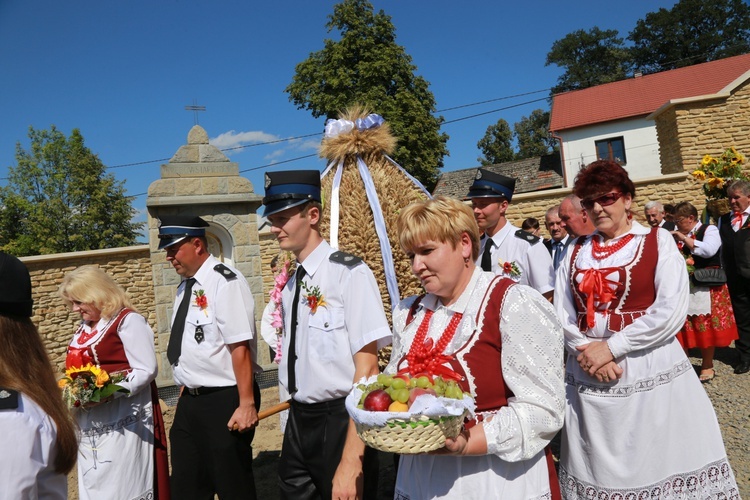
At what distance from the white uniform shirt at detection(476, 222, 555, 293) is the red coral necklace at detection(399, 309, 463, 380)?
197 centimetres

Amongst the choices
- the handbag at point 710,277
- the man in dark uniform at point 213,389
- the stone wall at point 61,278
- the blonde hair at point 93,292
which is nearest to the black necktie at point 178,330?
the man in dark uniform at point 213,389

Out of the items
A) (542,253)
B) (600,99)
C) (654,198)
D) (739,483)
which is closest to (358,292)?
(542,253)

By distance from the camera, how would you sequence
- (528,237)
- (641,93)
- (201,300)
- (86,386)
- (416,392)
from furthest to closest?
(641,93) → (528,237) → (201,300) → (86,386) → (416,392)

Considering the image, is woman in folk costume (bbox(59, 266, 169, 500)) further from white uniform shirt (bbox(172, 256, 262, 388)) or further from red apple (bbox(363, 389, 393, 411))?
red apple (bbox(363, 389, 393, 411))

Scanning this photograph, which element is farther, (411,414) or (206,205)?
(206,205)

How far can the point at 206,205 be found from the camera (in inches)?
351

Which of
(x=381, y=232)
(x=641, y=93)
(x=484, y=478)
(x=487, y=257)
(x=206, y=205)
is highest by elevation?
(x=641, y=93)

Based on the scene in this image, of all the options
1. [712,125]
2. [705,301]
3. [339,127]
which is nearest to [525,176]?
[712,125]

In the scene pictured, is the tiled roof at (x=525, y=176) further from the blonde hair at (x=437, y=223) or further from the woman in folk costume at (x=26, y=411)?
the woman in folk costume at (x=26, y=411)

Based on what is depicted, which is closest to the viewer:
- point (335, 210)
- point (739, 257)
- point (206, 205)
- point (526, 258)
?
point (335, 210)

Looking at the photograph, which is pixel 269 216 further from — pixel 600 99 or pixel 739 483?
pixel 600 99

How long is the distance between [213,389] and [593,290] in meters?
2.30

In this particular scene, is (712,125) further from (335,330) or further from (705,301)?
(335,330)

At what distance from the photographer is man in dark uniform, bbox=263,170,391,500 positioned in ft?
8.81
